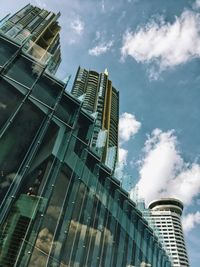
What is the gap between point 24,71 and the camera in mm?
13266

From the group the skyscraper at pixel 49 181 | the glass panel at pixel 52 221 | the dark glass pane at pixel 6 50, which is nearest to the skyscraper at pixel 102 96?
the skyscraper at pixel 49 181

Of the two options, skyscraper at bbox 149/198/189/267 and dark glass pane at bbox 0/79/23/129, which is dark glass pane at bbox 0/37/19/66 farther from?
skyscraper at bbox 149/198/189/267

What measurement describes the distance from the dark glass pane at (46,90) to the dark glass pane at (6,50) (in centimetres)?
182

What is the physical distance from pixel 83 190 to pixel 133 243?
6655 millimetres

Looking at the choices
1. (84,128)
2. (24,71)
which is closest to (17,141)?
(24,71)

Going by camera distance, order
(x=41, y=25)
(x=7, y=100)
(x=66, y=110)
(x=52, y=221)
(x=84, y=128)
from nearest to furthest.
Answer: (x=52, y=221)
(x=7, y=100)
(x=66, y=110)
(x=84, y=128)
(x=41, y=25)

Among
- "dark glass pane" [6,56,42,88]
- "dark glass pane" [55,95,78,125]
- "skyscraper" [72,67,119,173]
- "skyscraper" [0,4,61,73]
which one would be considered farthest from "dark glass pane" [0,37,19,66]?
"skyscraper" [72,67,119,173]

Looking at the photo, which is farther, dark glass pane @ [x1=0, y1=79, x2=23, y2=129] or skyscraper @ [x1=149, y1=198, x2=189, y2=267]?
skyscraper @ [x1=149, y1=198, x2=189, y2=267]

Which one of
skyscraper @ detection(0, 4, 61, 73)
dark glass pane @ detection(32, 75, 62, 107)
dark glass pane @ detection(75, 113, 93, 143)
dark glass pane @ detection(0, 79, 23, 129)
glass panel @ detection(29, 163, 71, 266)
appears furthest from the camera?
skyscraper @ detection(0, 4, 61, 73)

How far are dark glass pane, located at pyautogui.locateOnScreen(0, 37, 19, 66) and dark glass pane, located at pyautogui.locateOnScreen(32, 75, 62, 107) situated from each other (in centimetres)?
182

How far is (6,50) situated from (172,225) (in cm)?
11889

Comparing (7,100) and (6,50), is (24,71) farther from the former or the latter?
(7,100)

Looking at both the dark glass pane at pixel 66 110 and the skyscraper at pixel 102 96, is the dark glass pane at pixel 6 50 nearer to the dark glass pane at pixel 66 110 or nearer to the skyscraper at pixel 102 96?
the dark glass pane at pixel 66 110

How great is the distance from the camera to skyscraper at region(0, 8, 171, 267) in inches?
407
